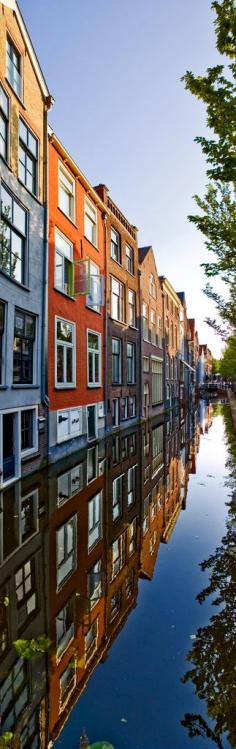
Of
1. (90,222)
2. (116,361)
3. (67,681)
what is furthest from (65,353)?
(67,681)

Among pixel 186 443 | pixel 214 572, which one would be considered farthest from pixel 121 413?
pixel 214 572

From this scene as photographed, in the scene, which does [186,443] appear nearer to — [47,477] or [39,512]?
[47,477]

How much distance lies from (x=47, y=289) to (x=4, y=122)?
4.97 metres

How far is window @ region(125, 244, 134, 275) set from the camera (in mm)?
23469

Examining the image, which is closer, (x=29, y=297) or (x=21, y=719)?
(x=21, y=719)

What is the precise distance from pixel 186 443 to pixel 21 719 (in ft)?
50.7

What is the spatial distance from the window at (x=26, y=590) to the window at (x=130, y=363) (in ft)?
57.0

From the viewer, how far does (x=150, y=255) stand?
2967 cm

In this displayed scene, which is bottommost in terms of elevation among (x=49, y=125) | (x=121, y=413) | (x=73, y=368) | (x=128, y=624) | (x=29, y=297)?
(x=128, y=624)

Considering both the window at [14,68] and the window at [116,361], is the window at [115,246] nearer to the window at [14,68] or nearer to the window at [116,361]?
the window at [116,361]

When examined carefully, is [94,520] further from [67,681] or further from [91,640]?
[67,681]

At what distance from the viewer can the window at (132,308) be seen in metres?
23.4

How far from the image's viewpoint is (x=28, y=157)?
1203cm

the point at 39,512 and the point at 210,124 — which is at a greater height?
the point at 210,124
